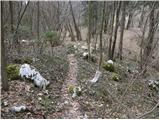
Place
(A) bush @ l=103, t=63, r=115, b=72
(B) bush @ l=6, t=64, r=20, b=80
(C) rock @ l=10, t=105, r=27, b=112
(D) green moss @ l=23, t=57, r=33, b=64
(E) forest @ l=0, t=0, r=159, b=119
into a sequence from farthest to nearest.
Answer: (A) bush @ l=103, t=63, r=115, b=72
(D) green moss @ l=23, t=57, r=33, b=64
(B) bush @ l=6, t=64, r=20, b=80
(E) forest @ l=0, t=0, r=159, b=119
(C) rock @ l=10, t=105, r=27, b=112

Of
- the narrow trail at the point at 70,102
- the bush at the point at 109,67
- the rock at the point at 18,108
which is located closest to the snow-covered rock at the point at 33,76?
the narrow trail at the point at 70,102

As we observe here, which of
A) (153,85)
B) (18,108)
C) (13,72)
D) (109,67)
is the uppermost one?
(13,72)

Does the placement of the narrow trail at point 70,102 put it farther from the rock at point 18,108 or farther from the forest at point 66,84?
the rock at point 18,108

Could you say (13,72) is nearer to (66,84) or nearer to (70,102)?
(66,84)

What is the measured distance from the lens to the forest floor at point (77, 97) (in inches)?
352

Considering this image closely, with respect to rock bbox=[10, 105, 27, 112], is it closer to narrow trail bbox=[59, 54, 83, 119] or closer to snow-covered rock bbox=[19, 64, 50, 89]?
narrow trail bbox=[59, 54, 83, 119]

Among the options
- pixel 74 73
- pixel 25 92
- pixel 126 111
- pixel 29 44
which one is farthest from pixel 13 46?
pixel 126 111

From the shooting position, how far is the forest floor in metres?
8.95

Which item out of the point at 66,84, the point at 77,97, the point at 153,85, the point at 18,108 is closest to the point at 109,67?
the point at 153,85

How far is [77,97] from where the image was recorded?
1027 centimetres

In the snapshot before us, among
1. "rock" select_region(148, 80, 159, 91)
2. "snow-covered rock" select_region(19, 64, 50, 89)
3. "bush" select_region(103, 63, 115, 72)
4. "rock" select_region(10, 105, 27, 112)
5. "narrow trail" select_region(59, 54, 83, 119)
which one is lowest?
"rock" select_region(148, 80, 159, 91)

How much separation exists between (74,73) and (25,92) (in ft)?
12.6

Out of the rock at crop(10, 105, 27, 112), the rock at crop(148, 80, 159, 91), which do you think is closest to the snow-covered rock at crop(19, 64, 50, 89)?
the rock at crop(10, 105, 27, 112)

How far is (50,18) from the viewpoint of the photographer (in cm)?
2070
